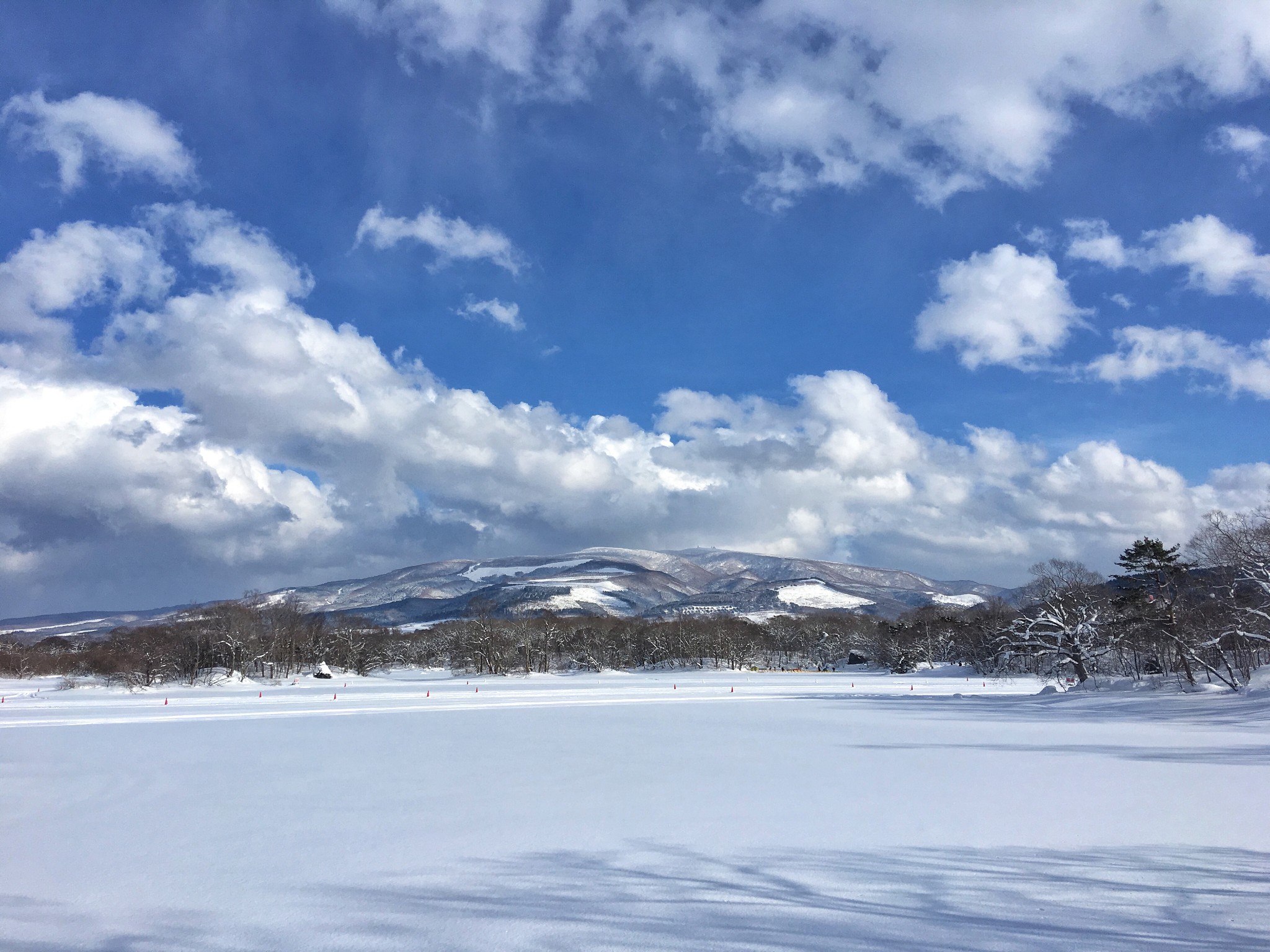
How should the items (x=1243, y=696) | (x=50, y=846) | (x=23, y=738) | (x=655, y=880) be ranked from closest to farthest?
(x=655, y=880) < (x=50, y=846) < (x=23, y=738) < (x=1243, y=696)

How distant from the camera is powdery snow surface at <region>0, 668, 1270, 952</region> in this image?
6.67 meters

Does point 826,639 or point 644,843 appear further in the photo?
point 826,639

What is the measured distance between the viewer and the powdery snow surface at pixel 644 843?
6672 millimetres

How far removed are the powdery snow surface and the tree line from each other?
2055cm

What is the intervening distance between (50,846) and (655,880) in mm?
8251

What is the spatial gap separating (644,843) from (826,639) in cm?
13249

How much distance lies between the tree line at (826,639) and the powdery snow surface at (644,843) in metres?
20.5

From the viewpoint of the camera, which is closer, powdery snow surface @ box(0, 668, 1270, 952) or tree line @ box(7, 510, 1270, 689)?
powdery snow surface @ box(0, 668, 1270, 952)

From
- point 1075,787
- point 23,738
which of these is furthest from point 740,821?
point 23,738

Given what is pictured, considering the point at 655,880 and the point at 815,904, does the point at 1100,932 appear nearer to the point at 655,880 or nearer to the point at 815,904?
the point at 815,904

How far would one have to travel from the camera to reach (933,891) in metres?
7.49

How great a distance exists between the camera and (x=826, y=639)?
13512 cm

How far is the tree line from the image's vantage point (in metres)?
39.7

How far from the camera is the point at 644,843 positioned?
31.4ft
